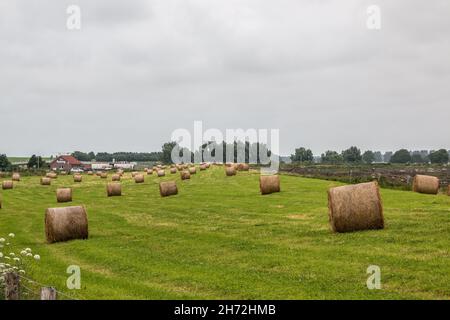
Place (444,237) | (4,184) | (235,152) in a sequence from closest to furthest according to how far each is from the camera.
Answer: (444,237) < (4,184) < (235,152)

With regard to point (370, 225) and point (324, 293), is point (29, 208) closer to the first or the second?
point (370, 225)

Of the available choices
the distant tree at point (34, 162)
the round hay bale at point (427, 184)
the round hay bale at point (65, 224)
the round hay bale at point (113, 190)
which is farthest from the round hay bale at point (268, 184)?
the distant tree at point (34, 162)

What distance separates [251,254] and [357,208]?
5194 millimetres

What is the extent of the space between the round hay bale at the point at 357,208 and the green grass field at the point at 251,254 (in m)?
0.71

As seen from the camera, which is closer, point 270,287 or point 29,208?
point 270,287

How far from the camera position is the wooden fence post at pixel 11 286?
12.0 metres

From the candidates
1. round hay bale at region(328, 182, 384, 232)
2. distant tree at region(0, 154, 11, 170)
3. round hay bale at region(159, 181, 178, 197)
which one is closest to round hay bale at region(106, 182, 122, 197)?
round hay bale at region(159, 181, 178, 197)

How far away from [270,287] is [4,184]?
65.0m

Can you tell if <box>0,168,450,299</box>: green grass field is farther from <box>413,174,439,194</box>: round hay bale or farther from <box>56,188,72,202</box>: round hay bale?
<box>56,188,72,202</box>: round hay bale

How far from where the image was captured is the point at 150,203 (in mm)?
42531

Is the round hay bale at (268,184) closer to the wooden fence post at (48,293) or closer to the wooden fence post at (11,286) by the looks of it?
the wooden fence post at (11,286)

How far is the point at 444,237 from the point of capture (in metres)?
19.3
